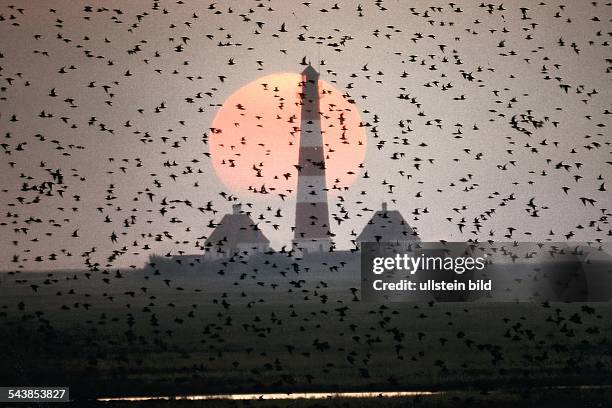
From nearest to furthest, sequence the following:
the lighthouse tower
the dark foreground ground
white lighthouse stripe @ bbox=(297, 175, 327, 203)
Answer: the dark foreground ground
the lighthouse tower
white lighthouse stripe @ bbox=(297, 175, 327, 203)

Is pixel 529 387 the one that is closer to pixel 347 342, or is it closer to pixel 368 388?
pixel 368 388

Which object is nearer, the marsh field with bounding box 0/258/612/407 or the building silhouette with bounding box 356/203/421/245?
the marsh field with bounding box 0/258/612/407

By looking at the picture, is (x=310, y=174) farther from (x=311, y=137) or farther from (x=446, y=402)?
(x=446, y=402)

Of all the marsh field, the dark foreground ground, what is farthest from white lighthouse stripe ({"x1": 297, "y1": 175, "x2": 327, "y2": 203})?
the dark foreground ground

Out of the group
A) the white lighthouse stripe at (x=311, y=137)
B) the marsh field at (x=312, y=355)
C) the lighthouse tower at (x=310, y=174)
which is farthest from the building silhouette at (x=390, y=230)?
the marsh field at (x=312, y=355)

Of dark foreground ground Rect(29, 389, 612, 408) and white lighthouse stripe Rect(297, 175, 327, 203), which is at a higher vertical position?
white lighthouse stripe Rect(297, 175, 327, 203)

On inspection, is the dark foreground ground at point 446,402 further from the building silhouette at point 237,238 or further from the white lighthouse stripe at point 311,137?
the building silhouette at point 237,238

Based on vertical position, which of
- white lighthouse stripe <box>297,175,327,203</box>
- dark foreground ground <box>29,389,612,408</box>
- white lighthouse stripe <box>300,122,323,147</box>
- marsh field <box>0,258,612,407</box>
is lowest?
dark foreground ground <box>29,389,612,408</box>

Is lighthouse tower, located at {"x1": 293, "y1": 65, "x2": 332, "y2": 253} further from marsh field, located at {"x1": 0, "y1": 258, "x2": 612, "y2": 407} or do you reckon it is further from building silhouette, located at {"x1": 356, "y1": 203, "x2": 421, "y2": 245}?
marsh field, located at {"x1": 0, "y1": 258, "x2": 612, "y2": 407}
